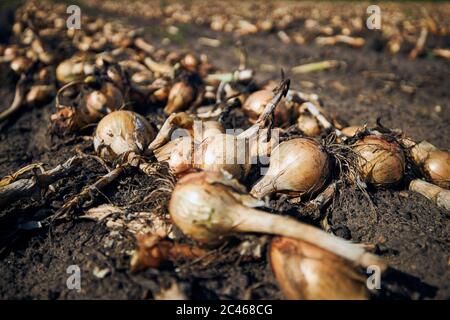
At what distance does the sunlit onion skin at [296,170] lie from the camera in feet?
7.18

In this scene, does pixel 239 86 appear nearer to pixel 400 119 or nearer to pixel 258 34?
pixel 400 119

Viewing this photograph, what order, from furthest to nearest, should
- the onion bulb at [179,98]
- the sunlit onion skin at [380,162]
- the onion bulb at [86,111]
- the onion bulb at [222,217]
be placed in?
the onion bulb at [179,98], the onion bulb at [86,111], the sunlit onion skin at [380,162], the onion bulb at [222,217]

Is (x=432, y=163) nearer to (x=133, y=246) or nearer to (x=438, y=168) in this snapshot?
(x=438, y=168)

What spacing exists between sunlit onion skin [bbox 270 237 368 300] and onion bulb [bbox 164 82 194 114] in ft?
7.34

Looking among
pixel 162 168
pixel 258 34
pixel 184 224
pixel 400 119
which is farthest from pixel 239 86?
pixel 258 34

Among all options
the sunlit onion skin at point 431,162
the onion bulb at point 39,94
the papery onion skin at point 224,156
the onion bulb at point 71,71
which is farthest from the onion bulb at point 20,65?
the sunlit onion skin at point 431,162

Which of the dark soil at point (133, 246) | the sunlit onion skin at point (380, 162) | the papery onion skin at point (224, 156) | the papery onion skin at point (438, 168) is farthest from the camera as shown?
the papery onion skin at point (438, 168)

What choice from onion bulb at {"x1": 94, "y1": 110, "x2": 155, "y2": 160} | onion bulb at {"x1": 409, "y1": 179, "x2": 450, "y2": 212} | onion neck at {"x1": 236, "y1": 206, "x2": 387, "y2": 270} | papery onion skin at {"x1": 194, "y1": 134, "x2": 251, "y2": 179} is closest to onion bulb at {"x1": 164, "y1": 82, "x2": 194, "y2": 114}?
onion bulb at {"x1": 94, "y1": 110, "x2": 155, "y2": 160}

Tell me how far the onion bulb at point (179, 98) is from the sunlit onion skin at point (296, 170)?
1.62 metres

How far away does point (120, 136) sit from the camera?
8.59 feet

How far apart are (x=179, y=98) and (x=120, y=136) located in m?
1.11

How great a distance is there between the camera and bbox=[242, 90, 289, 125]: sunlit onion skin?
123 inches

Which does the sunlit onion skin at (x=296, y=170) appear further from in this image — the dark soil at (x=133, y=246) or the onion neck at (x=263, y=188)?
the dark soil at (x=133, y=246)

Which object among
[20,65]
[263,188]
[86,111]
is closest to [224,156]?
[263,188]
